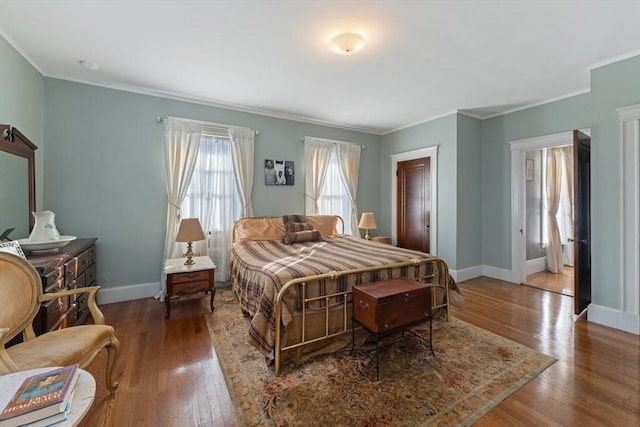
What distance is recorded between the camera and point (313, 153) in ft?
16.6

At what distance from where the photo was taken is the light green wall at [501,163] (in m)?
4.11

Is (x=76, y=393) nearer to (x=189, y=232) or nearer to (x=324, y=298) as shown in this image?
(x=324, y=298)

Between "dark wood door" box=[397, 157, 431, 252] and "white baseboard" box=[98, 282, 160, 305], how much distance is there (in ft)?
14.7

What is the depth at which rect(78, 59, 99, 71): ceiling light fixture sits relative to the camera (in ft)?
9.80

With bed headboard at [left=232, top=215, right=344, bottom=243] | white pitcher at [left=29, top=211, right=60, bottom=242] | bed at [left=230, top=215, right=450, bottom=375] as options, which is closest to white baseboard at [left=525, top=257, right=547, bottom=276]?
bed at [left=230, top=215, right=450, bottom=375]

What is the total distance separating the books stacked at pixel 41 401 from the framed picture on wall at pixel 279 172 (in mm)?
3768

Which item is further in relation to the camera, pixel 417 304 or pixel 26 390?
pixel 417 304

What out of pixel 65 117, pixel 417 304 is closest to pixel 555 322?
pixel 417 304

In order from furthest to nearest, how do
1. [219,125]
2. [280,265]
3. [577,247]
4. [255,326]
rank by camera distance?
[219,125] → [577,247] → [280,265] → [255,326]

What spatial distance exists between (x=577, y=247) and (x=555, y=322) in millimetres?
918

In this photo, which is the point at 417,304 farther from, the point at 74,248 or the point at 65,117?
the point at 65,117

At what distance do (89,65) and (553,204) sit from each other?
7720 mm

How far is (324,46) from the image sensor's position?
2.64 m

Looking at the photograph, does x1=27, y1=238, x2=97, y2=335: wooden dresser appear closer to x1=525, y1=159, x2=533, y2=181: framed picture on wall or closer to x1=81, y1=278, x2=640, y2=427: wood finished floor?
x1=81, y1=278, x2=640, y2=427: wood finished floor
